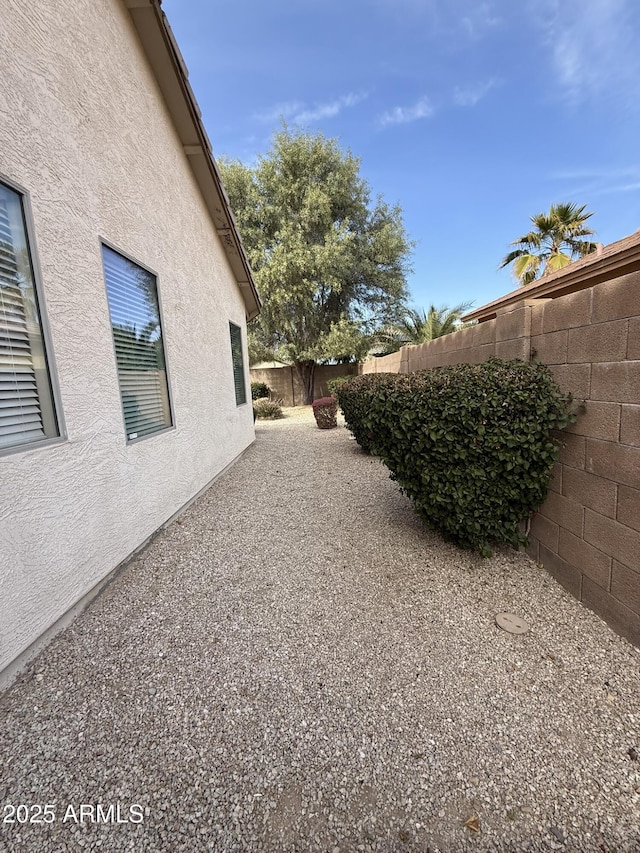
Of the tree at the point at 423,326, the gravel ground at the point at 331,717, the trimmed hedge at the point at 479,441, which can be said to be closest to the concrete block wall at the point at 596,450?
the trimmed hedge at the point at 479,441

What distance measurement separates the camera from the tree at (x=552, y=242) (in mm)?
13289

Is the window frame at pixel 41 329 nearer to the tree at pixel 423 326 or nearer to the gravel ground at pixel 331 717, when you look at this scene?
the gravel ground at pixel 331 717

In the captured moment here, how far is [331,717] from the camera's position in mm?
1750

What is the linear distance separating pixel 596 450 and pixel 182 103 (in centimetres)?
589

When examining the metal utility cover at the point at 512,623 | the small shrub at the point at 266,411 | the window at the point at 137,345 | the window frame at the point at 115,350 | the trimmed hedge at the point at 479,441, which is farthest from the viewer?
the small shrub at the point at 266,411

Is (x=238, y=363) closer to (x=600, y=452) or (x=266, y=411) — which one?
(x=266, y=411)

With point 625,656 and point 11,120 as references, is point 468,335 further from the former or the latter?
point 11,120

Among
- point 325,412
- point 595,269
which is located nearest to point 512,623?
point 595,269

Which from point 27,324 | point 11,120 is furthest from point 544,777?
point 11,120

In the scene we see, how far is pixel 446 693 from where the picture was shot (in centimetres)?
187

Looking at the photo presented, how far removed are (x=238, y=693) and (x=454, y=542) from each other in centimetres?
228

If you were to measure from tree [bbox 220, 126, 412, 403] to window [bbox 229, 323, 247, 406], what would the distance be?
283 inches

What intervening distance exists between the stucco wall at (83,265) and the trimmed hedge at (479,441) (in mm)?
2427

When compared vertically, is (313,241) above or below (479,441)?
above
